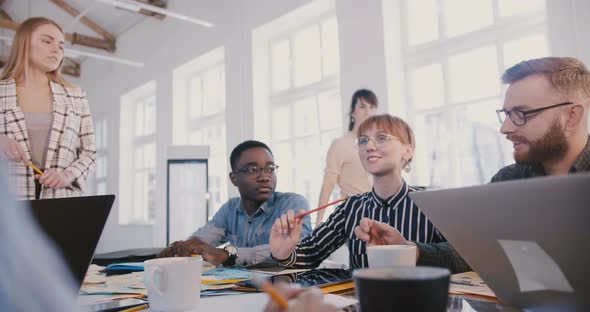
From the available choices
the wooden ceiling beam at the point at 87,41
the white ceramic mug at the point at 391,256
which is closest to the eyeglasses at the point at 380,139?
the white ceramic mug at the point at 391,256

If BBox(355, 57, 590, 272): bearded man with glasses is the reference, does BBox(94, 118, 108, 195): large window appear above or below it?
above

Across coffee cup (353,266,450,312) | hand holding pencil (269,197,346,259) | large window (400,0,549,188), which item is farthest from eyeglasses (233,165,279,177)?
large window (400,0,549,188)

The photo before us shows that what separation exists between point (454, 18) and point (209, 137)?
3.76 metres

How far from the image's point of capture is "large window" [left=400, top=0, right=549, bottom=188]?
3223 mm

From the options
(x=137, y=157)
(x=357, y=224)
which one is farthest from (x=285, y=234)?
(x=137, y=157)

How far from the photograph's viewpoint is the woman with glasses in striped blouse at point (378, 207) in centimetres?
146

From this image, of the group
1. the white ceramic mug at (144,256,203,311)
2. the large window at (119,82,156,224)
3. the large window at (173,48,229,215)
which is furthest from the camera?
the large window at (119,82,156,224)

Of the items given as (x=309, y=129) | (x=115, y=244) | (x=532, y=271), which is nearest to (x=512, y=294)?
(x=532, y=271)

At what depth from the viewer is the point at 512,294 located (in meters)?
0.64

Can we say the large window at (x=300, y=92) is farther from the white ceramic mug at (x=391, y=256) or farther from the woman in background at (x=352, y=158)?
the white ceramic mug at (x=391, y=256)

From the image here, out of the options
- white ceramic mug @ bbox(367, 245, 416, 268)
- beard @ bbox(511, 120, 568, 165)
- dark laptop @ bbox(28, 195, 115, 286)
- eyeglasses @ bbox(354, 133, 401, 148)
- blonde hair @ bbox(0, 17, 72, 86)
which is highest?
blonde hair @ bbox(0, 17, 72, 86)

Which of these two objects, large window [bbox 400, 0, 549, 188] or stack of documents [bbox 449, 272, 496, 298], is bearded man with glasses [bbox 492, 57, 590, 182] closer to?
stack of documents [bbox 449, 272, 496, 298]

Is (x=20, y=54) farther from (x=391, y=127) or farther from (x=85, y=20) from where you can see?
(x=85, y=20)

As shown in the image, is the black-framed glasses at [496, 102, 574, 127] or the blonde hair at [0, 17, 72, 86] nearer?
the black-framed glasses at [496, 102, 574, 127]
